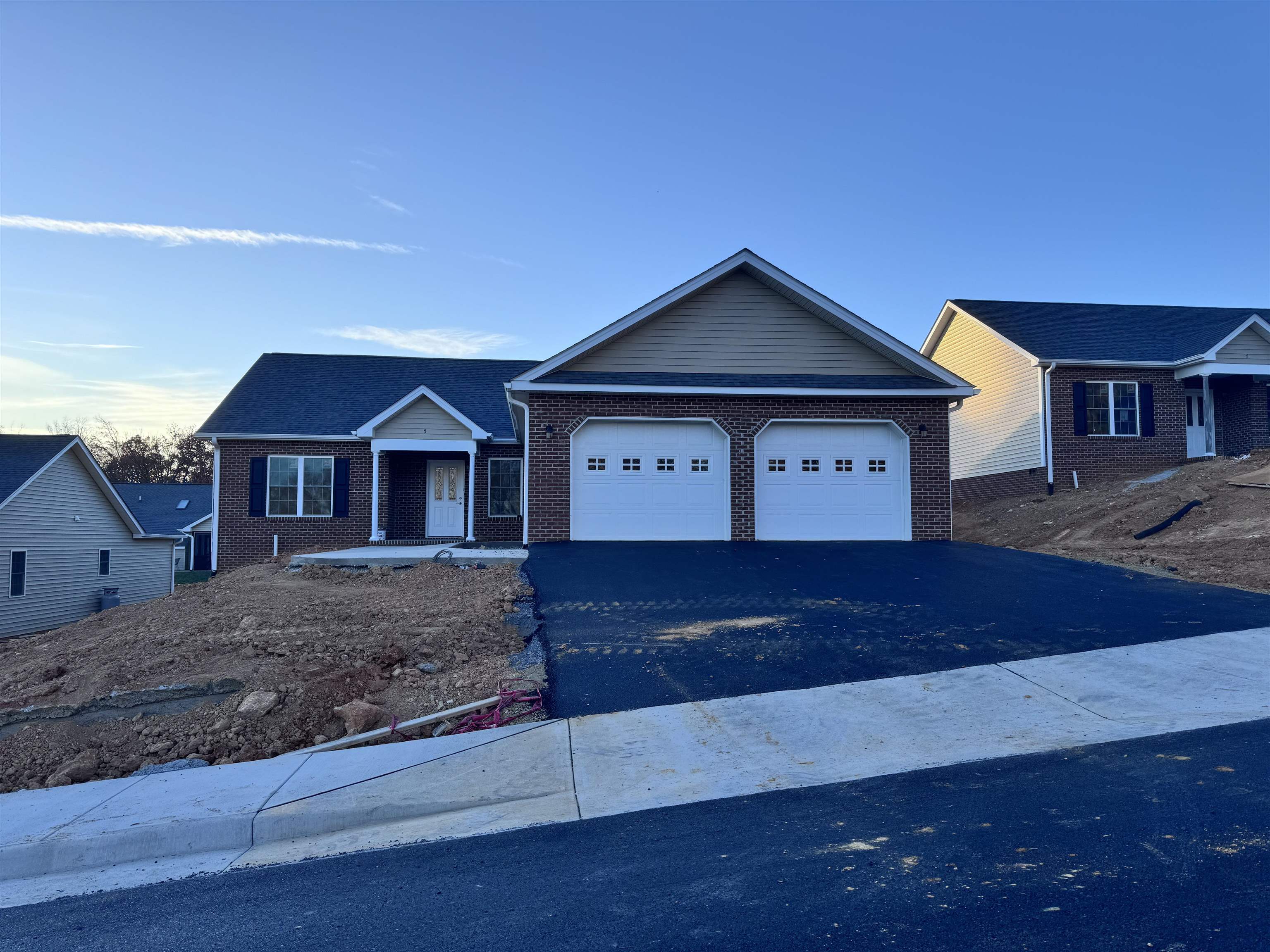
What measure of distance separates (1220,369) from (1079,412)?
137 inches

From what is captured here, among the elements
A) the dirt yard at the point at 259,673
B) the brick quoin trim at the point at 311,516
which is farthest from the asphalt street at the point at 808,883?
the brick quoin trim at the point at 311,516

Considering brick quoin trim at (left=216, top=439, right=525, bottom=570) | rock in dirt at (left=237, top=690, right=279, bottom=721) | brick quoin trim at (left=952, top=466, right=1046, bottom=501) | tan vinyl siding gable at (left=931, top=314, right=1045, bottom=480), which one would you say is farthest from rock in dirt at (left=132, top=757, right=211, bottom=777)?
tan vinyl siding gable at (left=931, top=314, right=1045, bottom=480)

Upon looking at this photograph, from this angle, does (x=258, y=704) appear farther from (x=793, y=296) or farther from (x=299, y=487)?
(x=299, y=487)

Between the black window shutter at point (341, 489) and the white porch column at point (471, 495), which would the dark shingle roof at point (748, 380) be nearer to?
the white porch column at point (471, 495)

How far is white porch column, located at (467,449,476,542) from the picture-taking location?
2031 cm

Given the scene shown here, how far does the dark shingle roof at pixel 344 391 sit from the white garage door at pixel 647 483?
6.34m

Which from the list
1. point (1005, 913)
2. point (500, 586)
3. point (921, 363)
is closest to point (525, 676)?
point (500, 586)

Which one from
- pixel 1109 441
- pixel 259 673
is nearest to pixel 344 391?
pixel 259 673

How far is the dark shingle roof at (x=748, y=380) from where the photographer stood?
15367 millimetres

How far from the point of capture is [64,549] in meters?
24.5

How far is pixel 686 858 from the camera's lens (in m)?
4.12

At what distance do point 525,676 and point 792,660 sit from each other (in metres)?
2.43

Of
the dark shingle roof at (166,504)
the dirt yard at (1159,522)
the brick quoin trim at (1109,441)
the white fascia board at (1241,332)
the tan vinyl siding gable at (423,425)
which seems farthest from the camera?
the dark shingle roof at (166,504)

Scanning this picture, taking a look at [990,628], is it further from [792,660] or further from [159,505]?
[159,505]
